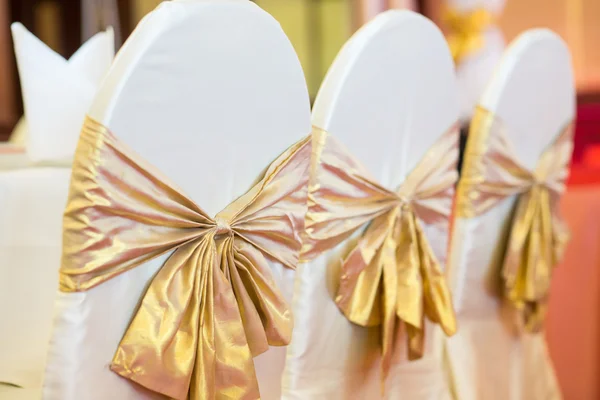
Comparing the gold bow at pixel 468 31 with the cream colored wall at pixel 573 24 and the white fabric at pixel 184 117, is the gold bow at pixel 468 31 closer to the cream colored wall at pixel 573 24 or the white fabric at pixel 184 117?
the cream colored wall at pixel 573 24

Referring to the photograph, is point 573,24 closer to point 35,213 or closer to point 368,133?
point 368,133

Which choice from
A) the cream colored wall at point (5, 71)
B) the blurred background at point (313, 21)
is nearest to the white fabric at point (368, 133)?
the blurred background at point (313, 21)

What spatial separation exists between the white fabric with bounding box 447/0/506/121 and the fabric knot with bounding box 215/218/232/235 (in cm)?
184

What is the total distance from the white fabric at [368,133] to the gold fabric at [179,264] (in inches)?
6.2

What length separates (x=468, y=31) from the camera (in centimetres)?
268

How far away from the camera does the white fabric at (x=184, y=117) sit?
28.7 inches

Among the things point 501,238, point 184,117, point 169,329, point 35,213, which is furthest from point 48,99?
point 501,238

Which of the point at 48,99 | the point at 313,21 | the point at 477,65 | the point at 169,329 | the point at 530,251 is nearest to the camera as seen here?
the point at 169,329

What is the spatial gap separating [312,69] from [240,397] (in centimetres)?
452

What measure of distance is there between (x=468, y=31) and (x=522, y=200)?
1338 millimetres

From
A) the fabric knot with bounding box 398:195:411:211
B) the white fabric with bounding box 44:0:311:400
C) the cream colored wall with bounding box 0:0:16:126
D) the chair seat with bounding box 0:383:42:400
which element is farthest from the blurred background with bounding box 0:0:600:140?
the chair seat with bounding box 0:383:42:400

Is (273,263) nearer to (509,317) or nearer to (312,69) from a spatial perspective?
(509,317)

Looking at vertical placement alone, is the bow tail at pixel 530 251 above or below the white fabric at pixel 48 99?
below

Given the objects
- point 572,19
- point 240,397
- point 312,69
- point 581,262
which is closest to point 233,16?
point 240,397
